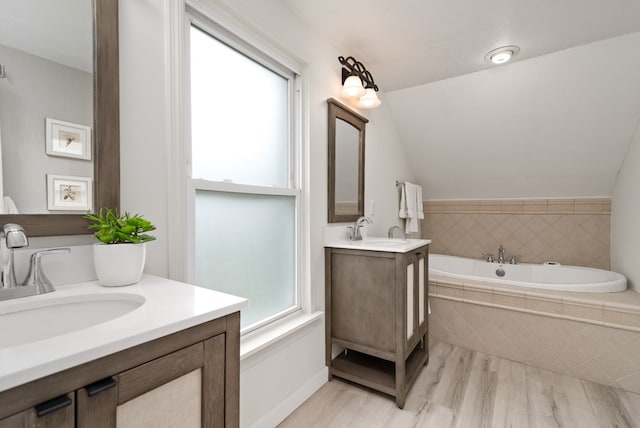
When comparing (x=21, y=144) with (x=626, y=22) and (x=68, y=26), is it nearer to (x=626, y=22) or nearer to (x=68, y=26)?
(x=68, y=26)

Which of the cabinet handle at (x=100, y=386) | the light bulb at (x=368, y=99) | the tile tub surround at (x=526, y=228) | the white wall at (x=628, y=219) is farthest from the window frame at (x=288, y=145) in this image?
the white wall at (x=628, y=219)

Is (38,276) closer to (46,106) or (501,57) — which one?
(46,106)

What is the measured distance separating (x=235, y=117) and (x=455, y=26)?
1.48m

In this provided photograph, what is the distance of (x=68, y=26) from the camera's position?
A: 2.90 feet

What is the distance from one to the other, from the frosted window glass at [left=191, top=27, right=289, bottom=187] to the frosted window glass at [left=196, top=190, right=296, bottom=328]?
12 cm

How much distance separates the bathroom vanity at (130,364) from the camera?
448mm

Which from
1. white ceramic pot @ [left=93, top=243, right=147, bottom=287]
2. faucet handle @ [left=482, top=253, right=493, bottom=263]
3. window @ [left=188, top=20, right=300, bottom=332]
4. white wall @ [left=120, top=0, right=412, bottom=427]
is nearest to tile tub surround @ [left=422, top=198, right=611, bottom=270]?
faucet handle @ [left=482, top=253, right=493, bottom=263]

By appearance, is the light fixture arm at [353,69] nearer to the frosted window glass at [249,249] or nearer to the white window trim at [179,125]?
the white window trim at [179,125]

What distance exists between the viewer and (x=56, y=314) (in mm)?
743

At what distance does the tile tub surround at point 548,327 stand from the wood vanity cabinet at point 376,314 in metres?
0.57

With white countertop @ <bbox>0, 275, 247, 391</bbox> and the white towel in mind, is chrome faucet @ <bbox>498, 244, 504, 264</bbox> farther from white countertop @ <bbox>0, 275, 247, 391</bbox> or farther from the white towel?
the white towel

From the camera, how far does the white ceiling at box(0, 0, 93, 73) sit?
787 mm

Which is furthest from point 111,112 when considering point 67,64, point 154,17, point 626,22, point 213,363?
point 626,22

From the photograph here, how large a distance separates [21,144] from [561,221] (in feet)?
13.5
